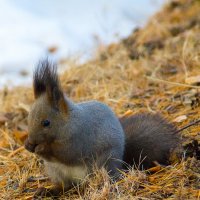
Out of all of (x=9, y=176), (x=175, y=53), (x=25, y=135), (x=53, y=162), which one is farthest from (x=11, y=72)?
(x=53, y=162)

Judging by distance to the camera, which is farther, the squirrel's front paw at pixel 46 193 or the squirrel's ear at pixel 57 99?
the squirrel's front paw at pixel 46 193

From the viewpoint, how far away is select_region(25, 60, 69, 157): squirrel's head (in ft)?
9.22

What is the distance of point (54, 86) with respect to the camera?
9.41ft

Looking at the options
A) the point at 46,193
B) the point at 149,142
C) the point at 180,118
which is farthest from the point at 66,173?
the point at 180,118

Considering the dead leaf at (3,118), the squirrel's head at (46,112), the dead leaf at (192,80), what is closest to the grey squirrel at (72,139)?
the squirrel's head at (46,112)

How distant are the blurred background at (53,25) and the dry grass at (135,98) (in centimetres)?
131

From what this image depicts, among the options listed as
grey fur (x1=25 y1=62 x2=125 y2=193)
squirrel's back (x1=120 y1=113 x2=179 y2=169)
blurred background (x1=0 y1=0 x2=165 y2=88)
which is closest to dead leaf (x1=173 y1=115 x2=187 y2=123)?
squirrel's back (x1=120 y1=113 x2=179 y2=169)

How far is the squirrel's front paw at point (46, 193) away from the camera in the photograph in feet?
9.76

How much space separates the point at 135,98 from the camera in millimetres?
4297

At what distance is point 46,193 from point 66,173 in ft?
0.54

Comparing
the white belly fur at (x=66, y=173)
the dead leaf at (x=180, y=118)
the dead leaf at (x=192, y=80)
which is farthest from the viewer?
the dead leaf at (x=192, y=80)

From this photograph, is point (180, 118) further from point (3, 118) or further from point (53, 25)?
point (53, 25)

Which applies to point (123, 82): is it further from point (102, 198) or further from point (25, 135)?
point (102, 198)

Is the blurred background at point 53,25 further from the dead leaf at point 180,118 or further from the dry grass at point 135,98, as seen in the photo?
the dead leaf at point 180,118
